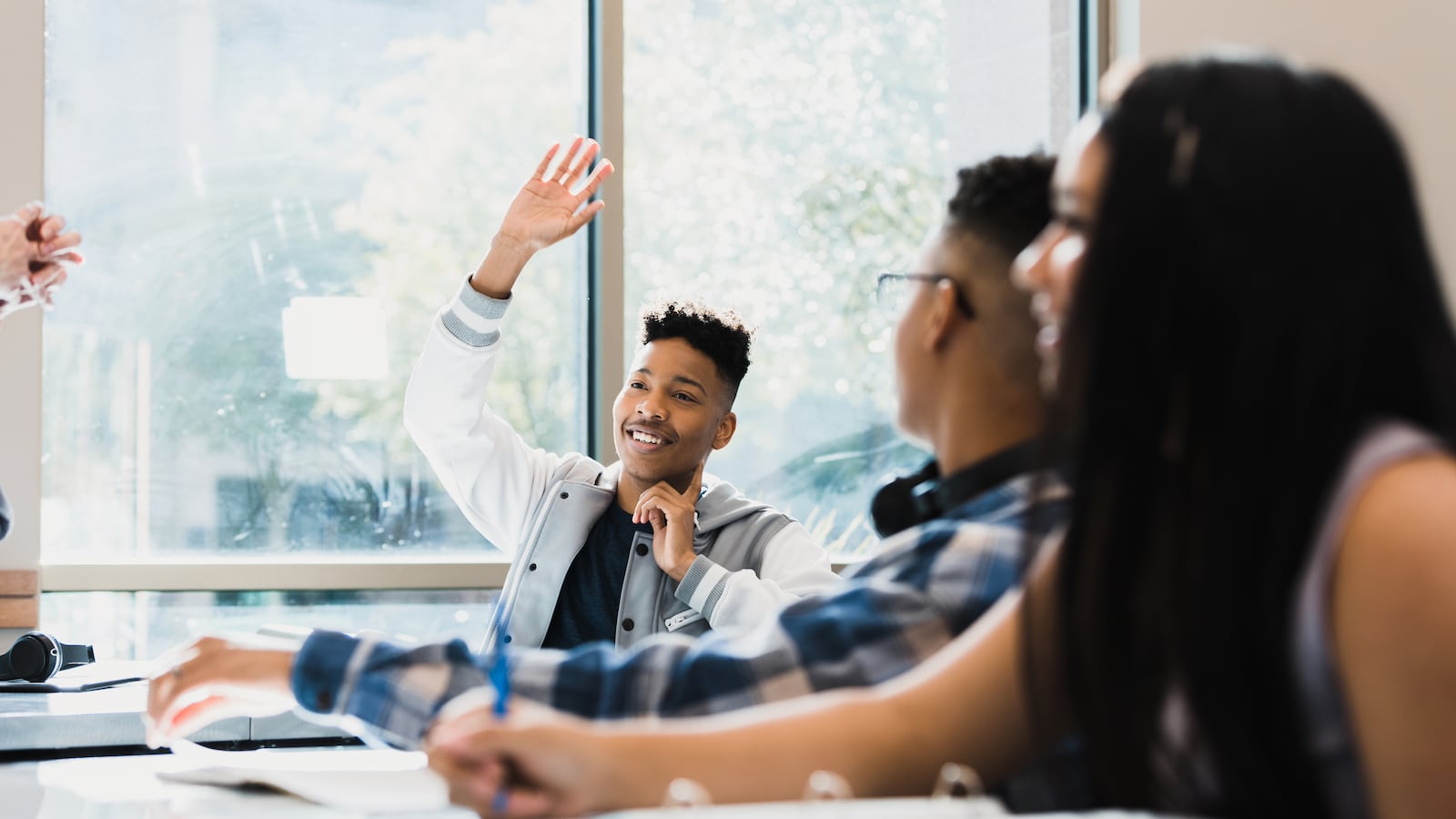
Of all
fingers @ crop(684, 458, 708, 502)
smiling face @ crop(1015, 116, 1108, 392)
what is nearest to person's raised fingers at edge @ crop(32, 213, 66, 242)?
fingers @ crop(684, 458, 708, 502)

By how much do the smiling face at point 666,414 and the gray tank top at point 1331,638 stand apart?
1727 millimetres

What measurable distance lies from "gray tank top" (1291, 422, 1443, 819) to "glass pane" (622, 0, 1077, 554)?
2.90 metres

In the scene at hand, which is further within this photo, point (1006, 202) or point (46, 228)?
point (46, 228)

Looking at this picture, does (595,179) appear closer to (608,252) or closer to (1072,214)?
(608,252)

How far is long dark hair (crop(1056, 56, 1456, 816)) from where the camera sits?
2.20ft

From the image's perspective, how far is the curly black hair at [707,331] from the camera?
96.6 inches

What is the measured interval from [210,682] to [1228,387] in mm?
862

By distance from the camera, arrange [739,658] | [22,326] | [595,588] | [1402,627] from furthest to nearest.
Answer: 1. [22,326]
2. [595,588]
3. [739,658]
4. [1402,627]

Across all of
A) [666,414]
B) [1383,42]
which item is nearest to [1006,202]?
[666,414]

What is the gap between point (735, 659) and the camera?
1093 mm

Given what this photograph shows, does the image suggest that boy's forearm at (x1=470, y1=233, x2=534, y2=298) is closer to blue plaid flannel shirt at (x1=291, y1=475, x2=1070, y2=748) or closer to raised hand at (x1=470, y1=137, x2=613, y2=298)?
raised hand at (x1=470, y1=137, x2=613, y2=298)

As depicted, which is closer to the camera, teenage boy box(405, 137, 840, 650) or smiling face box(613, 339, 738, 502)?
teenage boy box(405, 137, 840, 650)

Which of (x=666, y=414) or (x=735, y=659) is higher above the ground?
(x=666, y=414)

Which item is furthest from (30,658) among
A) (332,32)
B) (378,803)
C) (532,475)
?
(332,32)
